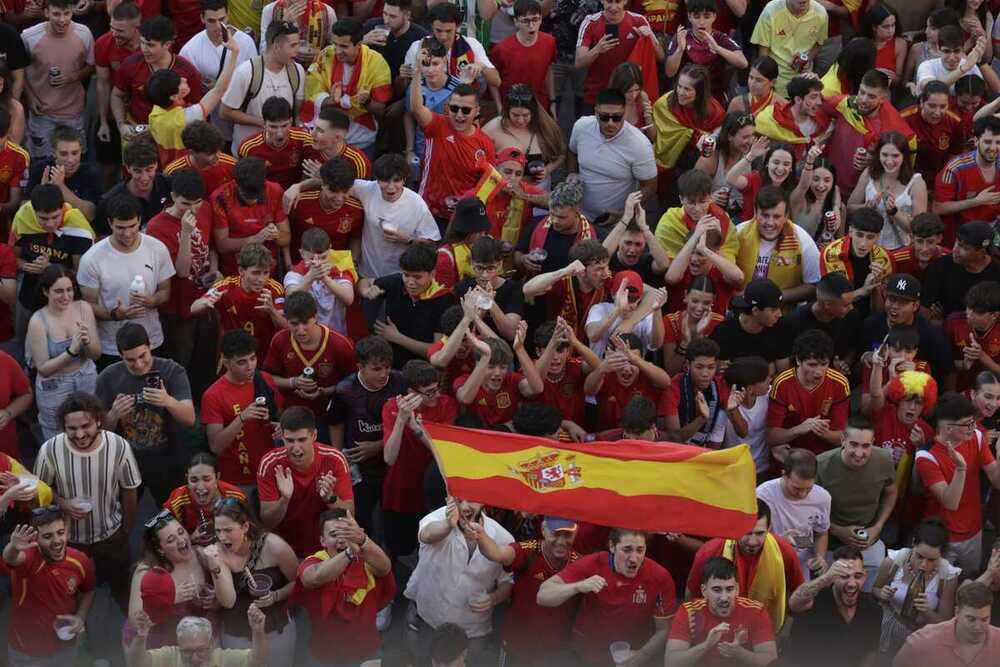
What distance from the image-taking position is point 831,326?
→ 1324 centimetres

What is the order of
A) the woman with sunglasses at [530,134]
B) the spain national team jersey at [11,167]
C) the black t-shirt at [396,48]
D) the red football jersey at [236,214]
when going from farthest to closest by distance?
the black t-shirt at [396,48] < the woman with sunglasses at [530,134] < the spain national team jersey at [11,167] < the red football jersey at [236,214]

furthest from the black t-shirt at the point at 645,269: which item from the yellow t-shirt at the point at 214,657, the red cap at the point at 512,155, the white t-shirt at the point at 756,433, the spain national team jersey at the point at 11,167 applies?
the spain national team jersey at the point at 11,167

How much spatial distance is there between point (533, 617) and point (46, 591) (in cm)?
279

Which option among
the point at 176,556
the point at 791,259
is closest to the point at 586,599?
the point at 176,556

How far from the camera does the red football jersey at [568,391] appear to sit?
41.7ft

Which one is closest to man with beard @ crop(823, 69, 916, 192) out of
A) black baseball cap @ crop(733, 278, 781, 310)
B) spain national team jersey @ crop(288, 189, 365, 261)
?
black baseball cap @ crop(733, 278, 781, 310)

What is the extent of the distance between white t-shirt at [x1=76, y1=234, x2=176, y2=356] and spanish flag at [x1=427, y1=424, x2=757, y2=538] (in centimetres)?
262

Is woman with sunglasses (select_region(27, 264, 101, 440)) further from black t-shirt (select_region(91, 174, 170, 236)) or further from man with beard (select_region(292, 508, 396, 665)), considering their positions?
man with beard (select_region(292, 508, 396, 665))

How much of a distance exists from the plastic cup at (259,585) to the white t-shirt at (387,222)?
3262mm

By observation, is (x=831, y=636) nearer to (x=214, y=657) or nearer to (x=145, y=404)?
(x=214, y=657)

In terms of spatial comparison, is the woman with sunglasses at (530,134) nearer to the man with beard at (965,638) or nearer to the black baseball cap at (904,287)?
the black baseball cap at (904,287)

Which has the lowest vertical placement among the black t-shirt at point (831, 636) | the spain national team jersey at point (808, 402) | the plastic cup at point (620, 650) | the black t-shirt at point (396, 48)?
the black t-shirt at point (831, 636)

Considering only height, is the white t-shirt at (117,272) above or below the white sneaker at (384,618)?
above

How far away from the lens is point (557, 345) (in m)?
12.5
